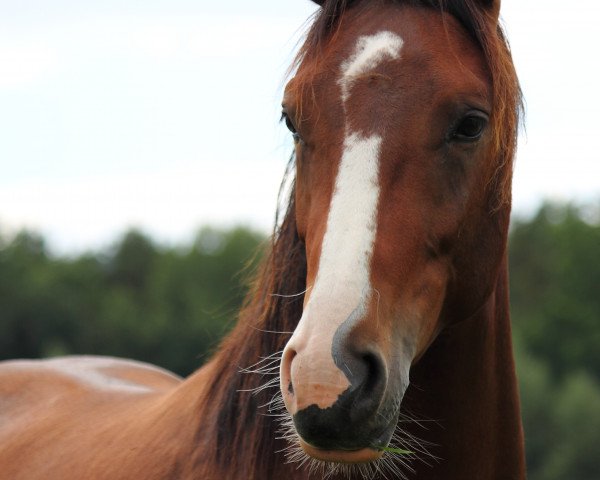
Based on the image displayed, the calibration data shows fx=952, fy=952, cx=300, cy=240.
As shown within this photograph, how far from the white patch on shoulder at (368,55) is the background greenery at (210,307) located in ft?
145

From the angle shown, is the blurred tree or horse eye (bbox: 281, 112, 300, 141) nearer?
horse eye (bbox: 281, 112, 300, 141)

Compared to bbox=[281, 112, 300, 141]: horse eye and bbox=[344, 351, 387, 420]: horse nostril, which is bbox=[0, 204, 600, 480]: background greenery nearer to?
bbox=[281, 112, 300, 141]: horse eye

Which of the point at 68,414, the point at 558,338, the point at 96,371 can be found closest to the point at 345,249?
the point at 68,414

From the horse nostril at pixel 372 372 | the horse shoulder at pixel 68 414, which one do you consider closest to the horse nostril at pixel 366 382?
the horse nostril at pixel 372 372

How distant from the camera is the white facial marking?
2.90 metres

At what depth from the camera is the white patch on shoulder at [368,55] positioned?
3.43 m

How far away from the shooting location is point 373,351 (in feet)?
9.73

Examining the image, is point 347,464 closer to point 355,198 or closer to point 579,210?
point 355,198

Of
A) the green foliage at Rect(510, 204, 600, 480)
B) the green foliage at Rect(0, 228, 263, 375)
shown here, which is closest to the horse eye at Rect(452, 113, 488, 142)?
the green foliage at Rect(510, 204, 600, 480)

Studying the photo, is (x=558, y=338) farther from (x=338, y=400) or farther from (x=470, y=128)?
(x=338, y=400)

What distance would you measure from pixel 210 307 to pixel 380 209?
71.6 m

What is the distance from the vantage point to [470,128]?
3.43m

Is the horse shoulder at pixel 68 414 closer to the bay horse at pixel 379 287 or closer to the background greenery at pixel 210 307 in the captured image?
the bay horse at pixel 379 287

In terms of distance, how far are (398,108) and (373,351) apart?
89 cm
